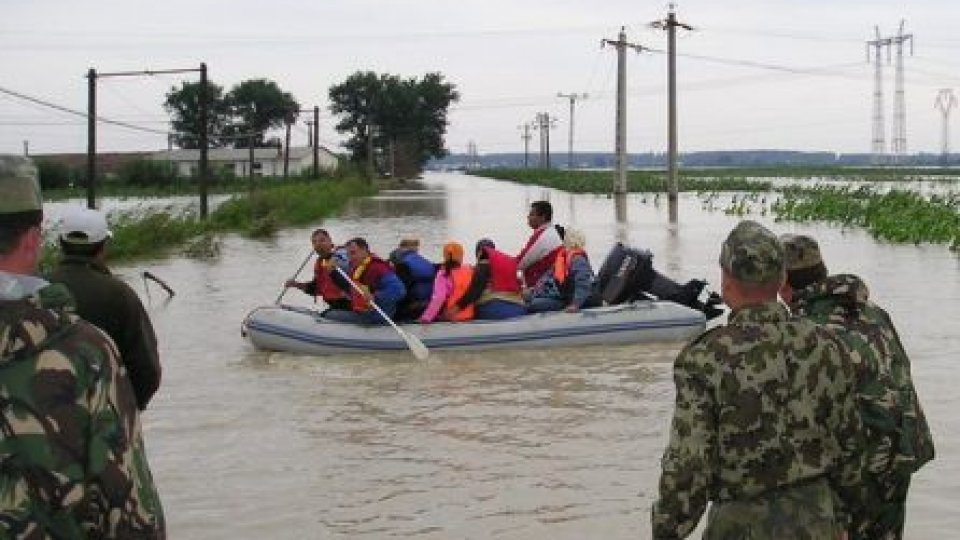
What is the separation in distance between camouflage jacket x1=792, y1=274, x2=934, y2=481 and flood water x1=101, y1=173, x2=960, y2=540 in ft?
10.1

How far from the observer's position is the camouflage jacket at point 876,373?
327 cm

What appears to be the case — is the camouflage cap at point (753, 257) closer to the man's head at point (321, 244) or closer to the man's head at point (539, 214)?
the man's head at point (539, 214)

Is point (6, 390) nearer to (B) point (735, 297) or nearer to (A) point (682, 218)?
(B) point (735, 297)

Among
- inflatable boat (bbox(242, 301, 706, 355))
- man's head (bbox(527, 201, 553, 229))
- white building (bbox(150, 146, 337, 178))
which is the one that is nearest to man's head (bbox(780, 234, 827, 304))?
inflatable boat (bbox(242, 301, 706, 355))

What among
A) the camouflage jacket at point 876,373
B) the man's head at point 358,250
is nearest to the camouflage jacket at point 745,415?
the camouflage jacket at point 876,373

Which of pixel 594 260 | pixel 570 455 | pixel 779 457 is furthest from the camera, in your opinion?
pixel 594 260

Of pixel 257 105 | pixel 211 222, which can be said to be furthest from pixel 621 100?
pixel 257 105

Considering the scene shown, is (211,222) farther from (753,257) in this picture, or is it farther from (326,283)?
(753,257)

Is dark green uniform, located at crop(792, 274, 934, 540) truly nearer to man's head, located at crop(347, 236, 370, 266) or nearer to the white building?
man's head, located at crop(347, 236, 370, 266)

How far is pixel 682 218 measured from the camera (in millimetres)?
39375

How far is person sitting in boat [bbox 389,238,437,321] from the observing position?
38.8ft

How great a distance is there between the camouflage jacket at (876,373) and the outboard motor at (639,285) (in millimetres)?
8827

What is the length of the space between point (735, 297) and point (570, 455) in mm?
5276

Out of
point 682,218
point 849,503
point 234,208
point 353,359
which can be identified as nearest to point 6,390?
point 849,503
